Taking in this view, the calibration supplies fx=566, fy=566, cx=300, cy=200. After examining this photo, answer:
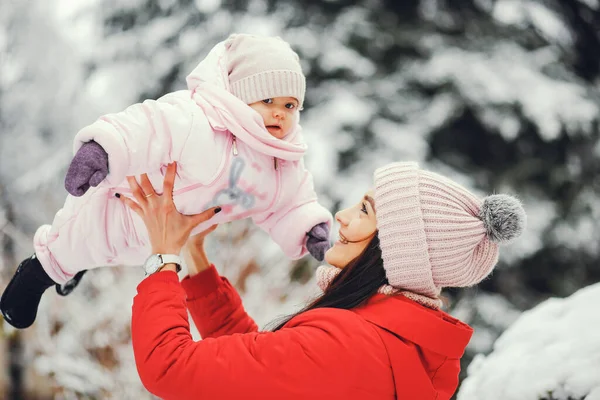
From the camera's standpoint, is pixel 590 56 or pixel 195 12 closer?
pixel 195 12

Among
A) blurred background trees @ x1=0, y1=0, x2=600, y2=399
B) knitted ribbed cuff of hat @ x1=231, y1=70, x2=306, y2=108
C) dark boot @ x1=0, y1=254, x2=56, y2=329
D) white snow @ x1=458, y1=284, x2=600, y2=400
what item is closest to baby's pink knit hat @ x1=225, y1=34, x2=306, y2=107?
knitted ribbed cuff of hat @ x1=231, y1=70, x2=306, y2=108

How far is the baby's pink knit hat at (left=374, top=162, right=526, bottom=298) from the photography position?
105 cm

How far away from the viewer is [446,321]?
1082 millimetres

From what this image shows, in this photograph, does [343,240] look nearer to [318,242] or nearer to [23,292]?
[318,242]

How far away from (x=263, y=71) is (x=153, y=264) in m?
0.42

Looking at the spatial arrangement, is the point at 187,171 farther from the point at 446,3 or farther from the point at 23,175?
the point at 446,3

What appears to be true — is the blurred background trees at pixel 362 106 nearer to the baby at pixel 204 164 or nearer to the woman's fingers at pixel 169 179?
the baby at pixel 204 164

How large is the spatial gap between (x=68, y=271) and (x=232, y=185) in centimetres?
41

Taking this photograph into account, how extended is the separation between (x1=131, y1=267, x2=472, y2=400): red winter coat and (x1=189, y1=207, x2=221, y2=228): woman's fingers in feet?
0.44

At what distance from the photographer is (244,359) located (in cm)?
99

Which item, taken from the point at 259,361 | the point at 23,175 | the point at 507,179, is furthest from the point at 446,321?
the point at 23,175

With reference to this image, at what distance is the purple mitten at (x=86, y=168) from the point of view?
92 centimetres

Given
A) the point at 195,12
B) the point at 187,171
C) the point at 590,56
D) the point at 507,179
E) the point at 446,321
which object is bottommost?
the point at 507,179

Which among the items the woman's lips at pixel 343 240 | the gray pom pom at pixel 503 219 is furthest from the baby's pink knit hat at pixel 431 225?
the woman's lips at pixel 343 240
